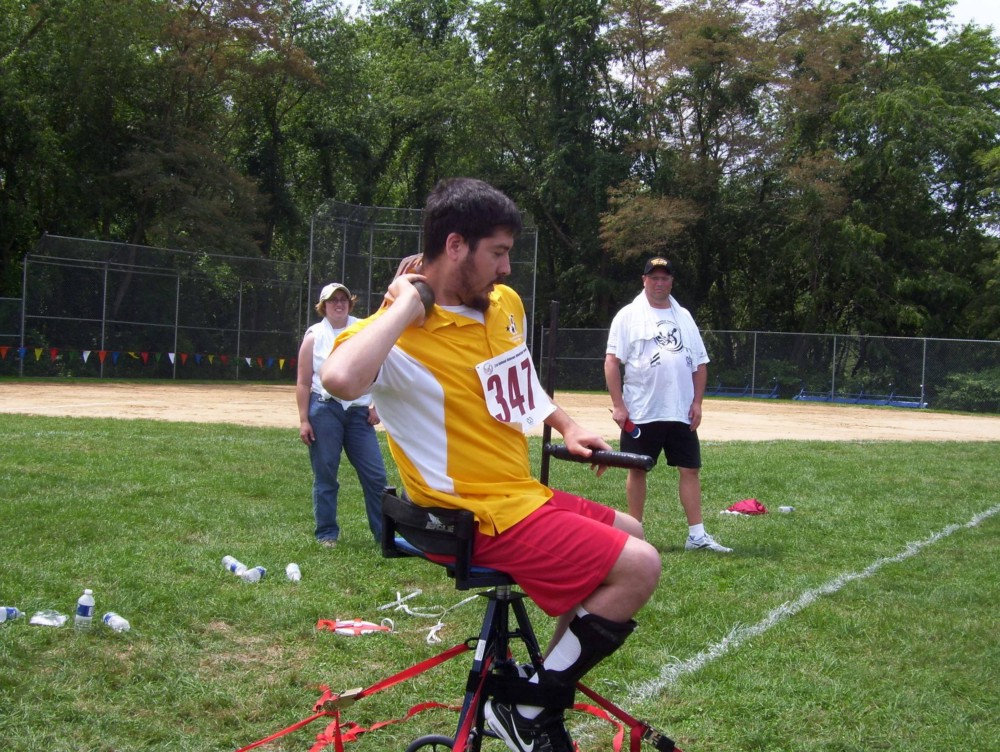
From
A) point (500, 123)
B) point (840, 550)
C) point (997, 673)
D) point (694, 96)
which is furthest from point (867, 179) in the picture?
point (997, 673)

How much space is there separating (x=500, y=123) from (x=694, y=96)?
8.18 m

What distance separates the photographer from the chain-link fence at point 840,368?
31297 mm

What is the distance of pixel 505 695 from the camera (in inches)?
108

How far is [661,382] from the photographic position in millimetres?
7059

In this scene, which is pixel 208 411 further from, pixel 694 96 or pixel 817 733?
pixel 694 96

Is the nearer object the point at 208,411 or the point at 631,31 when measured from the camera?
the point at 208,411

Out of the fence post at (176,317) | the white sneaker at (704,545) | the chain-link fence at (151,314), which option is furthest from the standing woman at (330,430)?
the fence post at (176,317)

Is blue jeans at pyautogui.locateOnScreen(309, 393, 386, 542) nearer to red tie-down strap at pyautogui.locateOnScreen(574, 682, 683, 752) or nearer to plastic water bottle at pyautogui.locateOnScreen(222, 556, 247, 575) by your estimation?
plastic water bottle at pyautogui.locateOnScreen(222, 556, 247, 575)

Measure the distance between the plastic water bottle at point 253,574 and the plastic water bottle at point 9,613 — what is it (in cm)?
126

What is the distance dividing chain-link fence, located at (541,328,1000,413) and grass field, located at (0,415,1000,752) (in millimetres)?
22852

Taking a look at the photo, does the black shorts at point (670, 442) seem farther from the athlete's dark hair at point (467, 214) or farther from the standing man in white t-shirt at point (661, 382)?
the athlete's dark hair at point (467, 214)

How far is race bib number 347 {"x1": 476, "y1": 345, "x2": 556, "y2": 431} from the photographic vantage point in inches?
107

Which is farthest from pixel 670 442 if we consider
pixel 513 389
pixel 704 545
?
pixel 513 389

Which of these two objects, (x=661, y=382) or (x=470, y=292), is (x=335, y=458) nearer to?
(x=661, y=382)
